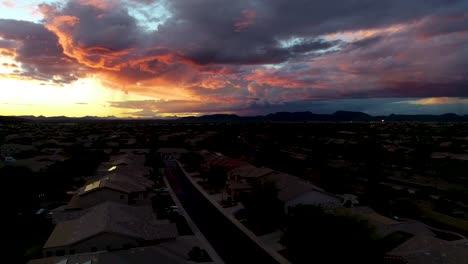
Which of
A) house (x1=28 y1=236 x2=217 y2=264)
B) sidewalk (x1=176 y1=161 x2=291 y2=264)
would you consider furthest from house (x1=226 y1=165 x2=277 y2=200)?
house (x1=28 y1=236 x2=217 y2=264)

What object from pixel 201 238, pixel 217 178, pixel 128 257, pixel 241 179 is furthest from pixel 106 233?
pixel 217 178

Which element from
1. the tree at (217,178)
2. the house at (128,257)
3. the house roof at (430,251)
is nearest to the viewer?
the house at (128,257)

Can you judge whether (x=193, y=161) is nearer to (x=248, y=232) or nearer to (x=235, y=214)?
(x=235, y=214)

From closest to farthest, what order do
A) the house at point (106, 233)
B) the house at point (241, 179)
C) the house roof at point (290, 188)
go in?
the house at point (106, 233) → the house roof at point (290, 188) → the house at point (241, 179)

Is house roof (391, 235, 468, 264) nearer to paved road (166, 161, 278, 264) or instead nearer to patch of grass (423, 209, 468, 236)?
paved road (166, 161, 278, 264)

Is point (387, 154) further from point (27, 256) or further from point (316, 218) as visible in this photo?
point (27, 256)

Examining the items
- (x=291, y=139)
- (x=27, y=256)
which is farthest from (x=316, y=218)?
(x=291, y=139)

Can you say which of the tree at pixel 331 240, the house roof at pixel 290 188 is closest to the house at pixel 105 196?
the house roof at pixel 290 188

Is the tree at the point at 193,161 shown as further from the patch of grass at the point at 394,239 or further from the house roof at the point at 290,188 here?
the patch of grass at the point at 394,239
